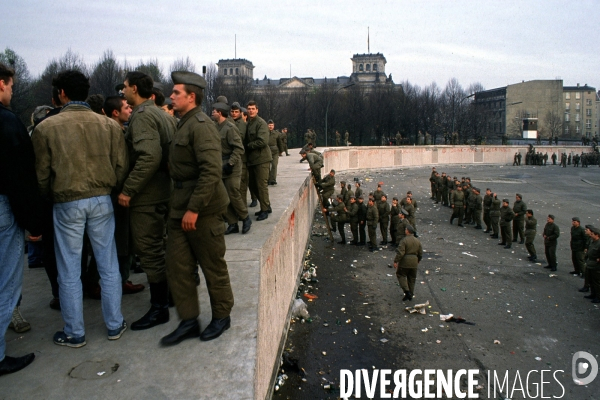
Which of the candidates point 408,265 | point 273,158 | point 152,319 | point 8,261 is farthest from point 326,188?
point 8,261

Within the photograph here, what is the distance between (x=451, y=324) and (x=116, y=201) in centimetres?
608

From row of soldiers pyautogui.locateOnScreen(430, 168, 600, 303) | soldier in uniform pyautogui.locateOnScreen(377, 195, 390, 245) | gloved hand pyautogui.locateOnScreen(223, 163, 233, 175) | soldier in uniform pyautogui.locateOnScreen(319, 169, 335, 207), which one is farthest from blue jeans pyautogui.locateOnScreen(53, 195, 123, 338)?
soldier in uniform pyautogui.locateOnScreen(319, 169, 335, 207)

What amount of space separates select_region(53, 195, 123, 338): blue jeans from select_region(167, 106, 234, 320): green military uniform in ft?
1.47

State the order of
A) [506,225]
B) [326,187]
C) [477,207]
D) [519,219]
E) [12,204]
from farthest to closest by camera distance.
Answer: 1. [477,207]
2. [326,187]
3. [519,219]
4. [506,225]
5. [12,204]

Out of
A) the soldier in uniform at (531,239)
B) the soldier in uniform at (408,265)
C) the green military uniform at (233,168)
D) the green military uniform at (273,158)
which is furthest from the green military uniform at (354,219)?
the green military uniform at (233,168)

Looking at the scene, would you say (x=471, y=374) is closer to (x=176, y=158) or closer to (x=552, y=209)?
(x=176, y=158)

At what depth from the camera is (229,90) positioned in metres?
51.1

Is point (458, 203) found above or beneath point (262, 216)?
beneath

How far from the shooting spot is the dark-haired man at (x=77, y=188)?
3.36m

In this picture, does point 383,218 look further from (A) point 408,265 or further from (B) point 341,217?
(A) point 408,265

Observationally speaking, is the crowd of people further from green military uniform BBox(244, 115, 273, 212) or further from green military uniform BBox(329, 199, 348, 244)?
green military uniform BBox(329, 199, 348, 244)

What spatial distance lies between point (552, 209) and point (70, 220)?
801 inches

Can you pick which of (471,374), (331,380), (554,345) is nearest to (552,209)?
(554,345)

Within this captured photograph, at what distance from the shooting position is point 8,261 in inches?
126
